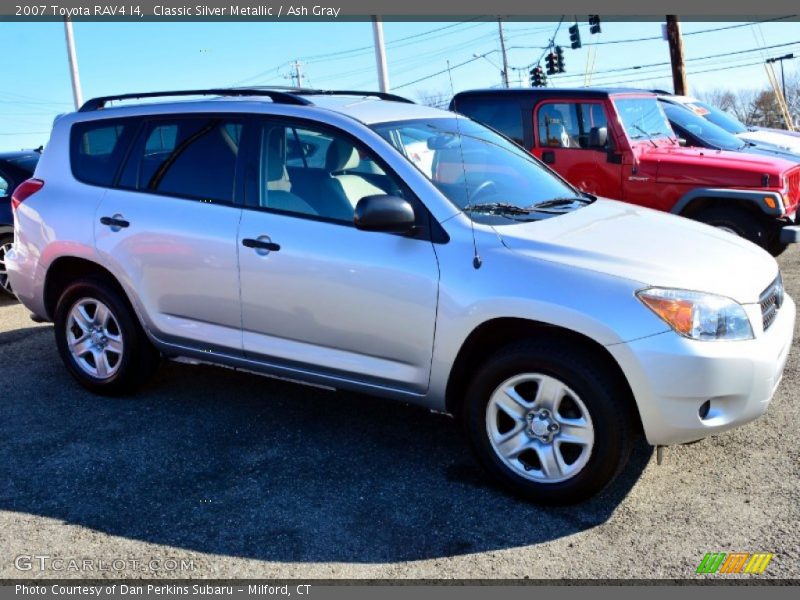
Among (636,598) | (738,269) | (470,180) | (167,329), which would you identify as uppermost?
(470,180)

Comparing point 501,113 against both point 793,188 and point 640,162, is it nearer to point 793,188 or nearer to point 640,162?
point 640,162

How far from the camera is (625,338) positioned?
11.1ft

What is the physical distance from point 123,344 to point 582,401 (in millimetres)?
2934

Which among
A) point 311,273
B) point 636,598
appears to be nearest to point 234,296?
point 311,273

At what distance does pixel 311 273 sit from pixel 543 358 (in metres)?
1.28

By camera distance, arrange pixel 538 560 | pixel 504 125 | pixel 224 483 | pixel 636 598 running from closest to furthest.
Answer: pixel 636 598
pixel 538 560
pixel 224 483
pixel 504 125

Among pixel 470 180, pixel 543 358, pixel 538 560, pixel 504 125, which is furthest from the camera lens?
pixel 504 125

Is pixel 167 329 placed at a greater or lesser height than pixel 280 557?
greater

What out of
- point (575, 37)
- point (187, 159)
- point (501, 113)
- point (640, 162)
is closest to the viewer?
point (187, 159)

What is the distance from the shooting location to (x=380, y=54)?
1335 centimetres

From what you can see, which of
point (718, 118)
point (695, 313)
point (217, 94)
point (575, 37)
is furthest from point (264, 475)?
point (575, 37)

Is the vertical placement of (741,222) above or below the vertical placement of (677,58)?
below

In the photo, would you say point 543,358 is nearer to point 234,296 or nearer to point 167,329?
point 234,296

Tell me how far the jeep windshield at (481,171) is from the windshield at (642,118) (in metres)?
3.83
